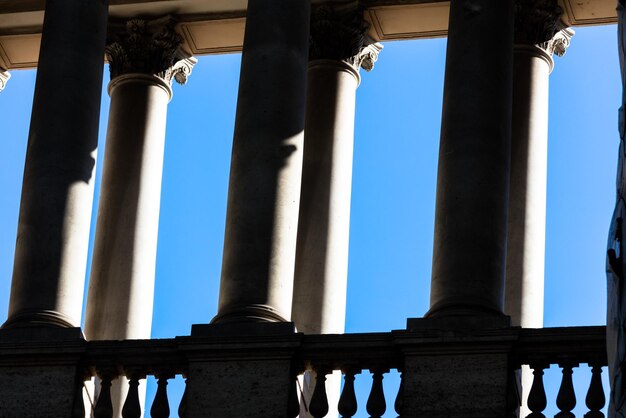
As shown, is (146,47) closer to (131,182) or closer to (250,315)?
(131,182)

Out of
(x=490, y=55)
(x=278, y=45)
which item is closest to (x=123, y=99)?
(x=278, y=45)

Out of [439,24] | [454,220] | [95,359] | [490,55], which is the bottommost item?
[95,359]

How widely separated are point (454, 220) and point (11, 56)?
19488 millimetres

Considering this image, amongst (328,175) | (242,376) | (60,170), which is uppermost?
(328,175)

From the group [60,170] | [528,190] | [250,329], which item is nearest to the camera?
[250,329]

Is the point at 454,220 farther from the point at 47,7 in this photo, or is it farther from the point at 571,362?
the point at 47,7

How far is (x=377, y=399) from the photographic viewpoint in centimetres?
5369

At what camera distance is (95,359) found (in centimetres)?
5559

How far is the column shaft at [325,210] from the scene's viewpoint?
6212cm

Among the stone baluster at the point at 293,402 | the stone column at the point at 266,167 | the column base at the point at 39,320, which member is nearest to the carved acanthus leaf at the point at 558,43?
the stone column at the point at 266,167

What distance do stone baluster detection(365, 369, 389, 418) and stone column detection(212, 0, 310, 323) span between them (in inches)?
109

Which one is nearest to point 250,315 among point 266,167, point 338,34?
point 266,167

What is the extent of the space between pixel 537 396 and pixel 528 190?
1052cm

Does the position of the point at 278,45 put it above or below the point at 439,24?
below
